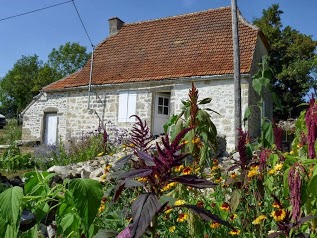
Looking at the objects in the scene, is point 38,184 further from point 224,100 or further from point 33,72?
point 33,72

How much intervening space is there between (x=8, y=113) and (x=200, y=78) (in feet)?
120

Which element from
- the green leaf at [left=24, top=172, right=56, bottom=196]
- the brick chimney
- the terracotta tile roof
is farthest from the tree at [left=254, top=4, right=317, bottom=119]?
the green leaf at [left=24, top=172, right=56, bottom=196]

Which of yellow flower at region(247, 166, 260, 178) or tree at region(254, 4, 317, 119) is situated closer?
yellow flower at region(247, 166, 260, 178)

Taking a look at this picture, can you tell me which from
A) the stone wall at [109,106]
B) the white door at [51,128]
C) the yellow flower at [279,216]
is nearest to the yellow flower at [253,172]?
the yellow flower at [279,216]

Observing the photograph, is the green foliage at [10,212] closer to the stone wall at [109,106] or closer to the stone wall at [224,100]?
the stone wall at [109,106]

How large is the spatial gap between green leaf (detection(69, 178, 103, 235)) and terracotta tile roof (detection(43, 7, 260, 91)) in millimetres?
11391

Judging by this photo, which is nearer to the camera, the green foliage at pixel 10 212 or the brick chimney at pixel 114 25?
the green foliage at pixel 10 212

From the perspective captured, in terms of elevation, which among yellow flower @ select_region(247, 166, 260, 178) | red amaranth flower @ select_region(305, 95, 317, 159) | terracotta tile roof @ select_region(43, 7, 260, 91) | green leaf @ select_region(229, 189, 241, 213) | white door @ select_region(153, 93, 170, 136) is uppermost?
terracotta tile roof @ select_region(43, 7, 260, 91)

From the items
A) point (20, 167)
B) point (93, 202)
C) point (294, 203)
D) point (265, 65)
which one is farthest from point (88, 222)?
point (20, 167)

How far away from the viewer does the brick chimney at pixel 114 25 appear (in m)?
17.8

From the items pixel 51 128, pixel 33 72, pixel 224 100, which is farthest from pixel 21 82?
pixel 224 100

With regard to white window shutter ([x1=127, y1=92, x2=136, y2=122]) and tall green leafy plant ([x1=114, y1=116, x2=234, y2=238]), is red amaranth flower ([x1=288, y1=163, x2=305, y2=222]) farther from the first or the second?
white window shutter ([x1=127, y1=92, x2=136, y2=122])

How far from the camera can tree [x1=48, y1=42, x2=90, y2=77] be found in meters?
38.1

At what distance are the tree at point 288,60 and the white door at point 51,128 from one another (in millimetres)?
12887
